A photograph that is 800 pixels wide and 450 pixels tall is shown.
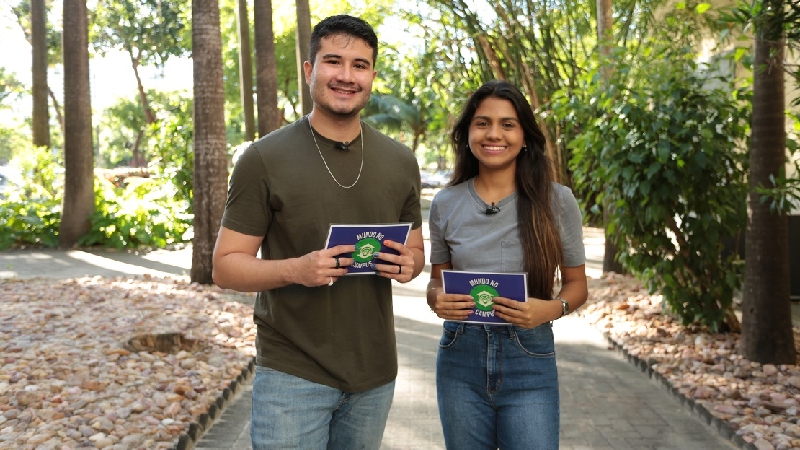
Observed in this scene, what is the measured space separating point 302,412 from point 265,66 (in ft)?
45.7

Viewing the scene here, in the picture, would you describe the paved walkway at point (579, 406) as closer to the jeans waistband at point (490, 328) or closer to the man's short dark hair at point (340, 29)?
the jeans waistband at point (490, 328)

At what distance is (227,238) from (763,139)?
5.63 m

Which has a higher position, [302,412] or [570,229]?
[570,229]

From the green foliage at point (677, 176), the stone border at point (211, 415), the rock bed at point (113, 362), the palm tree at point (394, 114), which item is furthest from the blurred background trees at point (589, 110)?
the palm tree at point (394, 114)

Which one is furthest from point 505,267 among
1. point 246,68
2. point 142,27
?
point 142,27

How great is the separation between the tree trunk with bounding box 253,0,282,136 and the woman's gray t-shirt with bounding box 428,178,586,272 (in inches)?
493

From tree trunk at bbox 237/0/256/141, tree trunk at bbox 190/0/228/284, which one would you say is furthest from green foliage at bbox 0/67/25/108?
tree trunk at bbox 190/0/228/284

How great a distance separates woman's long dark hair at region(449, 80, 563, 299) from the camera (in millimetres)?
3080

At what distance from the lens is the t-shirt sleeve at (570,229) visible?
3.21m

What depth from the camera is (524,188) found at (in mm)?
3164

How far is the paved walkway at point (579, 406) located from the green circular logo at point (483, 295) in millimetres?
2814

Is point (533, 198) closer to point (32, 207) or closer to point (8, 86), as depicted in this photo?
point (32, 207)

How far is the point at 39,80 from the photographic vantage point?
21.9 metres

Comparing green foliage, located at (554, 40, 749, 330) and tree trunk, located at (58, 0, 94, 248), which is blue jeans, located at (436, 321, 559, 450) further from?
tree trunk, located at (58, 0, 94, 248)
